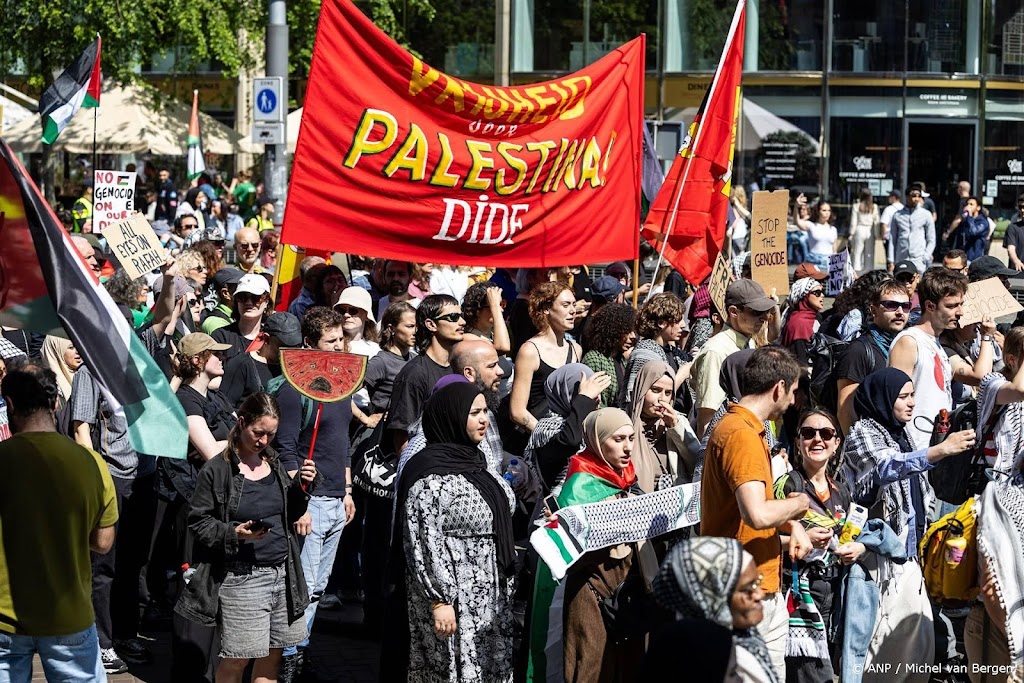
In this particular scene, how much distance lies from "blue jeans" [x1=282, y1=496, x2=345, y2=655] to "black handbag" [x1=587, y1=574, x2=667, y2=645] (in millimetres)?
2071

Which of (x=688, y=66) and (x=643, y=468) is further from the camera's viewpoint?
(x=688, y=66)

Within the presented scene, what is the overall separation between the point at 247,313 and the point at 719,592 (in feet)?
17.4

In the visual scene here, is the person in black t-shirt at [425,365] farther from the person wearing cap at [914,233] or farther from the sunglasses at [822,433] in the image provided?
the person wearing cap at [914,233]

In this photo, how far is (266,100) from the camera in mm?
→ 14070

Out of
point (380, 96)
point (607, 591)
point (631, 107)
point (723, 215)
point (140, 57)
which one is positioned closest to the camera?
point (607, 591)

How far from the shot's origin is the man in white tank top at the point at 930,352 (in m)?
7.33

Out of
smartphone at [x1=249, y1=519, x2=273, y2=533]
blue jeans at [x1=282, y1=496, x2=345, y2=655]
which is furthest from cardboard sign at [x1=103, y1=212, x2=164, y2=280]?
smartphone at [x1=249, y1=519, x2=273, y2=533]

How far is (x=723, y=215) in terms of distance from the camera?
1027 cm

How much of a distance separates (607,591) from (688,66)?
946 inches

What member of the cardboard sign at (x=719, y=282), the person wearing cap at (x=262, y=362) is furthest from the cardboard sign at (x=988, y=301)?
the person wearing cap at (x=262, y=362)

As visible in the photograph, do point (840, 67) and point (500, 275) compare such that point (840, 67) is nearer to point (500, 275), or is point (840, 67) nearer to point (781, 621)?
point (500, 275)

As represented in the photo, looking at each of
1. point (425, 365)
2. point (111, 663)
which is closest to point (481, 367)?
point (425, 365)

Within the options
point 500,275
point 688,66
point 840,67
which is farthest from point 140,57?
point 500,275

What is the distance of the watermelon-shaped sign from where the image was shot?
6.86 meters
